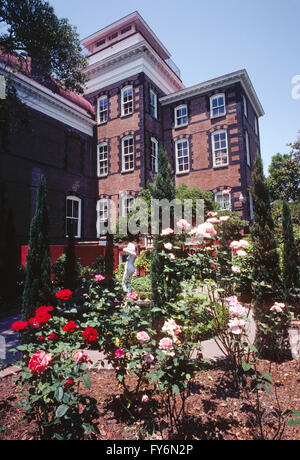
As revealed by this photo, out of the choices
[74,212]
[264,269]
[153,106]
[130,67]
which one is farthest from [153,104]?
[264,269]

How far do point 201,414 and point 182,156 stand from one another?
1743 centimetres

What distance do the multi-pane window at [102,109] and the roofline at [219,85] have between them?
14.8 feet

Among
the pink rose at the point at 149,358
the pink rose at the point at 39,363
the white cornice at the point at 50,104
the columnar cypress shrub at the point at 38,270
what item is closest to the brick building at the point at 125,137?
the white cornice at the point at 50,104

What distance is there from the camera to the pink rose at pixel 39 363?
214 cm

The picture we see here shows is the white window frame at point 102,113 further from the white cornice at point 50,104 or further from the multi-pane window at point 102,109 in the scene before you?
the white cornice at point 50,104

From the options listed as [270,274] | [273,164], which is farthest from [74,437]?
[273,164]

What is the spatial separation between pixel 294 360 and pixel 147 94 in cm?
1809

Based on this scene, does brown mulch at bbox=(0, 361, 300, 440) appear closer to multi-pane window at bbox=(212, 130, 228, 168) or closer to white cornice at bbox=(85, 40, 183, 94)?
multi-pane window at bbox=(212, 130, 228, 168)

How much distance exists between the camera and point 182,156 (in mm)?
18203

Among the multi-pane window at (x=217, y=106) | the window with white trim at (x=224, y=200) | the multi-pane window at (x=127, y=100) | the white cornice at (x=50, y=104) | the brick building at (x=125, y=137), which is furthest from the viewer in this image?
the multi-pane window at (x=127, y=100)

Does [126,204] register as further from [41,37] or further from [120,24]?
[120,24]

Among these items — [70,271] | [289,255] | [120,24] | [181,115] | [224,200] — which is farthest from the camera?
[120,24]

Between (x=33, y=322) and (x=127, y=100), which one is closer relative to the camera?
(x=33, y=322)

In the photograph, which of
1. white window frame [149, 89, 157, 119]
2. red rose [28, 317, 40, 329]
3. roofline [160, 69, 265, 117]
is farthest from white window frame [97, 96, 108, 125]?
red rose [28, 317, 40, 329]
